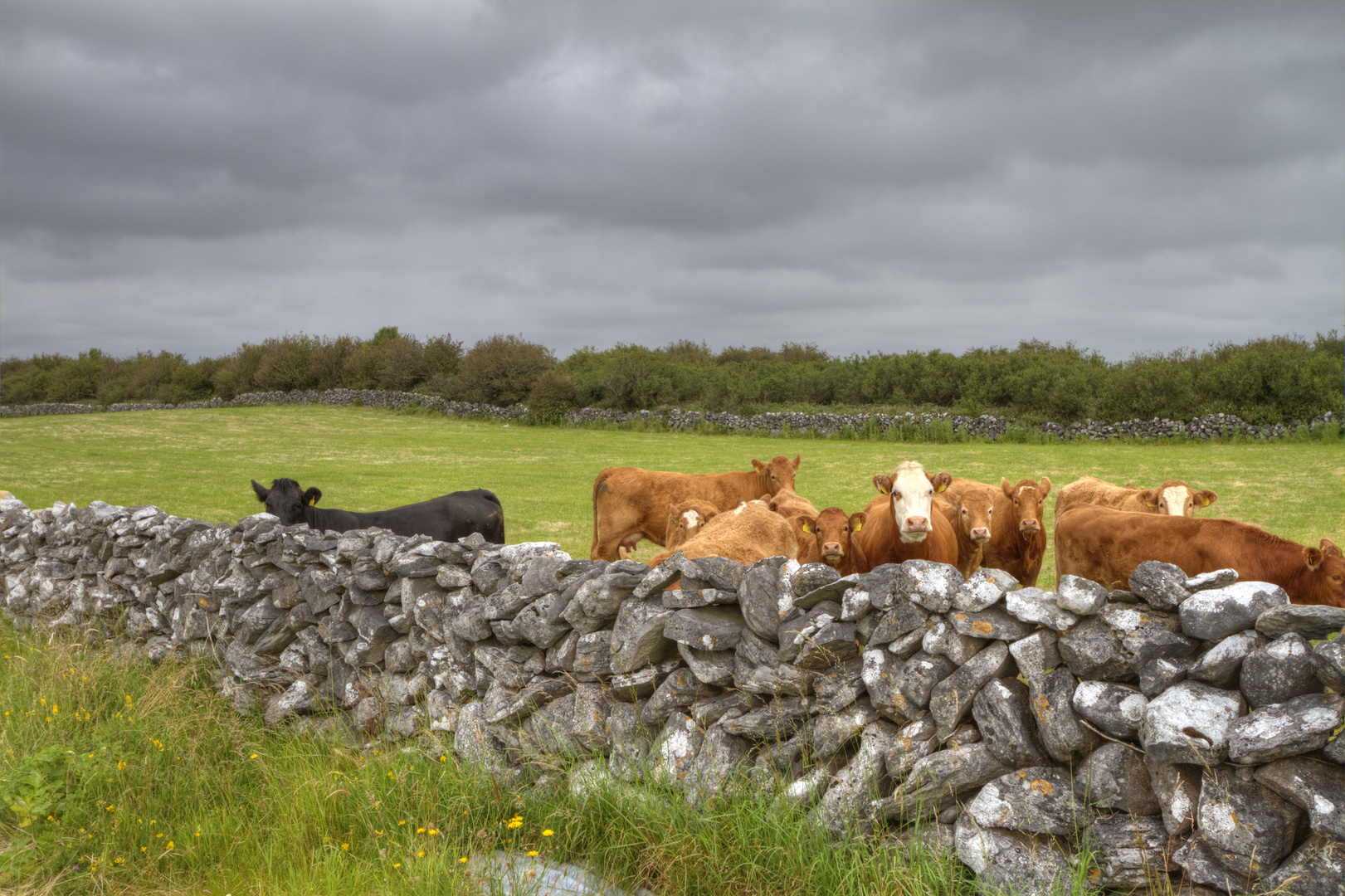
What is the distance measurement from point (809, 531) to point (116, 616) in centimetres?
742

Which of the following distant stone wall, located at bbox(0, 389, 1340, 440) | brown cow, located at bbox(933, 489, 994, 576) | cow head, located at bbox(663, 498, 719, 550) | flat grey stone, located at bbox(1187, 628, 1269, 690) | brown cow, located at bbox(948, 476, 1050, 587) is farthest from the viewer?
distant stone wall, located at bbox(0, 389, 1340, 440)

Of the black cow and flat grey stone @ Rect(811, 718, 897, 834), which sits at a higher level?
the black cow

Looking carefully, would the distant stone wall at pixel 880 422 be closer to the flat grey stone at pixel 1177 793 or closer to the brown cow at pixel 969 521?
the brown cow at pixel 969 521

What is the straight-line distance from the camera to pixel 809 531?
23.0 ft

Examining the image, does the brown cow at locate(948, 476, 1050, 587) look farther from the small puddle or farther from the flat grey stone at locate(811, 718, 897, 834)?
the small puddle

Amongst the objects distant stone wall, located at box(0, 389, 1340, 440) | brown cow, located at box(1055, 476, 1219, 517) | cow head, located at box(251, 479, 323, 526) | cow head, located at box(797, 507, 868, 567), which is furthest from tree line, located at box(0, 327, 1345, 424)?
cow head, located at box(251, 479, 323, 526)

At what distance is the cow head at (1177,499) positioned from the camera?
25.7 feet

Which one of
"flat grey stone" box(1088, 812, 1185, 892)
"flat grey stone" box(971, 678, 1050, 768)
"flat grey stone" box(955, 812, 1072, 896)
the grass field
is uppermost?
"flat grey stone" box(971, 678, 1050, 768)

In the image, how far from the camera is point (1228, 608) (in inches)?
122

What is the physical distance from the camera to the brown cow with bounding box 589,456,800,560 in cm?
1101

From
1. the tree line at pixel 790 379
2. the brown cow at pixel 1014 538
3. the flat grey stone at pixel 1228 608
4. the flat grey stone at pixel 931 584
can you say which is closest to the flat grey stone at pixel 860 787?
the flat grey stone at pixel 931 584

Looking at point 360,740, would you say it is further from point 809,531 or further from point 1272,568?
point 1272,568

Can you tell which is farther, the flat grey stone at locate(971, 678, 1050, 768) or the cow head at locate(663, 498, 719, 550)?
the cow head at locate(663, 498, 719, 550)

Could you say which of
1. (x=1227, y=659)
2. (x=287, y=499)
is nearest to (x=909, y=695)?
(x=1227, y=659)
